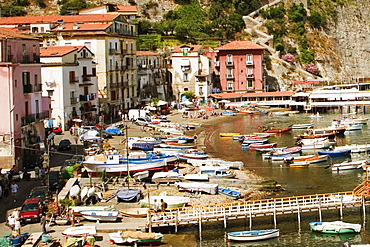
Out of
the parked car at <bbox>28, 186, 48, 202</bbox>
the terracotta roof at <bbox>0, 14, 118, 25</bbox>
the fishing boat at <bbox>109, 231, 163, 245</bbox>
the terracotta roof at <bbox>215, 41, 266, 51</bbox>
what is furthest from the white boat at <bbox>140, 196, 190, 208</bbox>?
the terracotta roof at <bbox>215, 41, 266, 51</bbox>

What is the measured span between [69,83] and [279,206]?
37158 millimetres

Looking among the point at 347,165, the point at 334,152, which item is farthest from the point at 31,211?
the point at 334,152

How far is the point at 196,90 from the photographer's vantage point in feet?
349

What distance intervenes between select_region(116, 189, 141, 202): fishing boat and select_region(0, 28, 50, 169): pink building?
10.1m

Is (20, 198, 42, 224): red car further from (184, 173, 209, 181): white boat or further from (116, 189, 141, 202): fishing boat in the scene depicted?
(184, 173, 209, 181): white boat

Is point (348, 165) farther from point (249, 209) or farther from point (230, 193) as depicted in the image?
point (249, 209)

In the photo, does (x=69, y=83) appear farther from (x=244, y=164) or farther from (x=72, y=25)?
(x=244, y=164)

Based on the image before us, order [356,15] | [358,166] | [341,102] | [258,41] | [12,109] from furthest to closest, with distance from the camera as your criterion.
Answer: [356,15]
[258,41]
[341,102]
[358,166]
[12,109]

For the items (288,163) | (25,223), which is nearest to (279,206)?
(25,223)

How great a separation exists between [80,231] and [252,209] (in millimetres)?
10688

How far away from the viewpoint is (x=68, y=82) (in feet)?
227

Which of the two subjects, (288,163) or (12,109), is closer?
(12,109)

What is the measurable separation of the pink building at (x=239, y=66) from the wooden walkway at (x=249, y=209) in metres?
70.5

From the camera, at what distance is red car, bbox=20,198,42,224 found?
116ft
